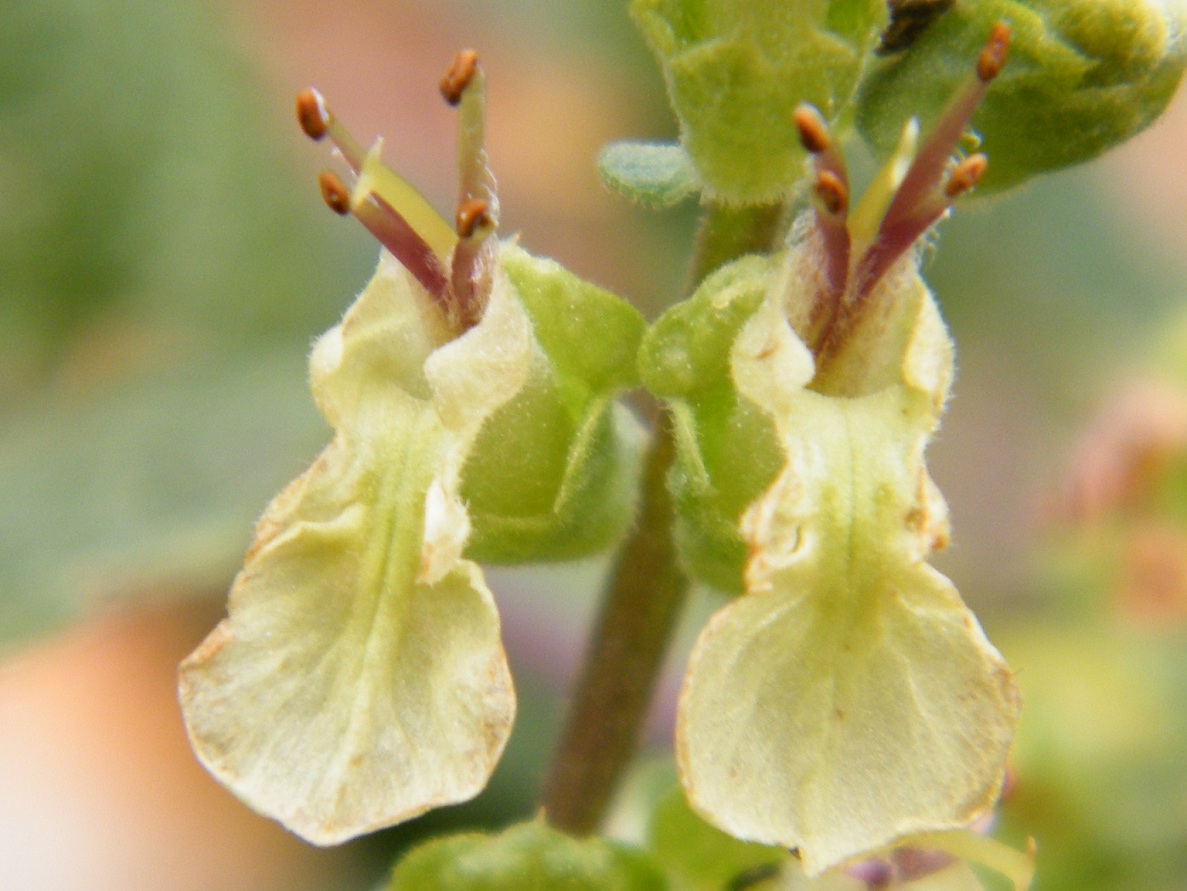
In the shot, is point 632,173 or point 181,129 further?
point 181,129

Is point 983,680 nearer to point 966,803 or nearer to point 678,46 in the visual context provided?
point 966,803

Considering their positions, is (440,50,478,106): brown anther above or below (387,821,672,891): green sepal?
above

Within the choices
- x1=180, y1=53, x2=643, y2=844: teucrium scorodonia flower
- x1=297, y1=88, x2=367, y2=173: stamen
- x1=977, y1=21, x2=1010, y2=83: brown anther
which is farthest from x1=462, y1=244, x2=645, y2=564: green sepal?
x1=977, y1=21, x2=1010, y2=83: brown anther

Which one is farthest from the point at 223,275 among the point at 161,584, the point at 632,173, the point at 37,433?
the point at 632,173

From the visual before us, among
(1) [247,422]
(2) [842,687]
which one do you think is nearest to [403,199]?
(2) [842,687]

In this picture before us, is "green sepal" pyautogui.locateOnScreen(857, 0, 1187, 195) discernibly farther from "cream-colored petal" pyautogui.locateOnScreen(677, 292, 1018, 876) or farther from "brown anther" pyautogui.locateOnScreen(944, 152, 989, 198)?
"cream-colored petal" pyautogui.locateOnScreen(677, 292, 1018, 876)

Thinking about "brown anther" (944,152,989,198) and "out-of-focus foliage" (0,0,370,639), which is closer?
"brown anther" (944,152,989,198)
